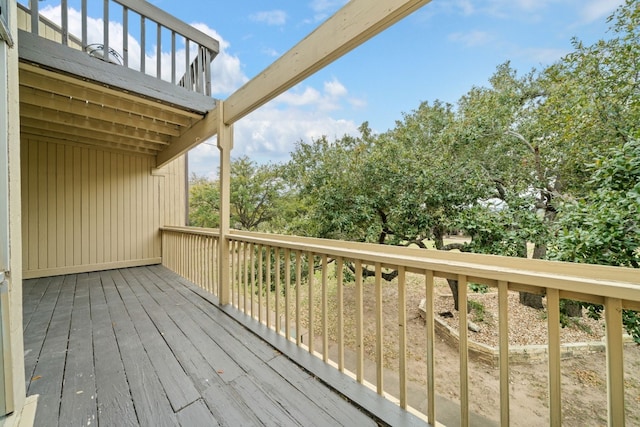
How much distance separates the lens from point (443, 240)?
4.38m

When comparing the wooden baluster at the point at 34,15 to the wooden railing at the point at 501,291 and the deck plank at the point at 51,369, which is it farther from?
the wooden railing at the point at 501,291

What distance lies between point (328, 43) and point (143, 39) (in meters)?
2.46

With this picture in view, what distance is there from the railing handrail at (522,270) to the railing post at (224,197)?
1.80 meters

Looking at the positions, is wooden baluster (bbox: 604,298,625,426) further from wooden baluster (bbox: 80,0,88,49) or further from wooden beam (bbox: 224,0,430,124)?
wooden baluster (bbox: 80,0,88,49)

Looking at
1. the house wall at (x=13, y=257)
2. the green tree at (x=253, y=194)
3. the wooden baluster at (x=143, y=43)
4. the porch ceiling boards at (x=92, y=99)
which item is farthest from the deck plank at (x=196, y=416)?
the green tree at (x=253, y=194)

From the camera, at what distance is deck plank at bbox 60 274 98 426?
140cm

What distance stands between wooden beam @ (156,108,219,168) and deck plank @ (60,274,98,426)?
2.36 meters

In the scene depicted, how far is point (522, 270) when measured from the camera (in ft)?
3.36

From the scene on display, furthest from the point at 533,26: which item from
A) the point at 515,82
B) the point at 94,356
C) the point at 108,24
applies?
the point at 94,356

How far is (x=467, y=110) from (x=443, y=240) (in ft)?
7.03

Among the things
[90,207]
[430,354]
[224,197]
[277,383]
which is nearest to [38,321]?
[224,197]

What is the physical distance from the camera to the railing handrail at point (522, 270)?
2.72 feet

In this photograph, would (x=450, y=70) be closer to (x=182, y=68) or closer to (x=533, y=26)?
(x=533, y=26)

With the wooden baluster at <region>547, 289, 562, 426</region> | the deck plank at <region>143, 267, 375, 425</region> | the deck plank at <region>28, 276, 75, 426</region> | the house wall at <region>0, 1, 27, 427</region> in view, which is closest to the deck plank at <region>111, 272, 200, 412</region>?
the deck plank at <region>143, 267, 375, 425</region>
